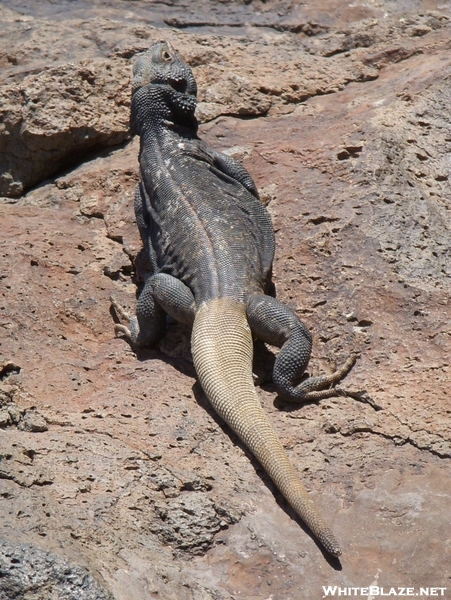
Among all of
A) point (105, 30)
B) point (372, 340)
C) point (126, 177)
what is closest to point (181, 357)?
point (372, 340)

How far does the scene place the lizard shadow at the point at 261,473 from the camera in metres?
4.41

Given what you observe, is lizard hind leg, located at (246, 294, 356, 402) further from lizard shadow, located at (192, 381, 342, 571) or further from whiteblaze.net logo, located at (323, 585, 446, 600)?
whiteblaze.net logo, located at (323, 585, 446, 600)

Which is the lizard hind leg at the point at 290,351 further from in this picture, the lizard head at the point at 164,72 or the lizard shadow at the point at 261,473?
the lizard head at the point at 164,72

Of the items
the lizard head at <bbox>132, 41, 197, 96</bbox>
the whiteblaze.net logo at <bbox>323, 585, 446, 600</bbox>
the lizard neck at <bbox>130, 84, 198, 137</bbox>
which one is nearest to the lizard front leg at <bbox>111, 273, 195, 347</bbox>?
the lizard neck at <bbox>130, 84, 198, 137</bbox>

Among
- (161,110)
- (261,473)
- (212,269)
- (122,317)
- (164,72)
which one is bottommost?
(122,317)

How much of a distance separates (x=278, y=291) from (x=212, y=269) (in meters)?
0.59

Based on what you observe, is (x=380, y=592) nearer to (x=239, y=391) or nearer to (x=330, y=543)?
(x=330, y=543)

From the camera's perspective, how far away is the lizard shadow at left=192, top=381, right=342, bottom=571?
4.41 metres

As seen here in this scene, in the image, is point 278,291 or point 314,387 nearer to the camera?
point 314,387

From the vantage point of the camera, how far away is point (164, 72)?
7379mm

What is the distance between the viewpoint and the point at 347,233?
21.0ft

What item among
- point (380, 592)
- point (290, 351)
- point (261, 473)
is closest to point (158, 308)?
point (290, 351)

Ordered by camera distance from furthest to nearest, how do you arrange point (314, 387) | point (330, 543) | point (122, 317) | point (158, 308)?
1. point (122, 317)
2. point (158, 308)
3. point (314, 387)
4. point (330, 543)

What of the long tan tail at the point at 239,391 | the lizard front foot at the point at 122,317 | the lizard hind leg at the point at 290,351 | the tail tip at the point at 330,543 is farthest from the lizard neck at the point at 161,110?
the tail tip at the point at 330,543
